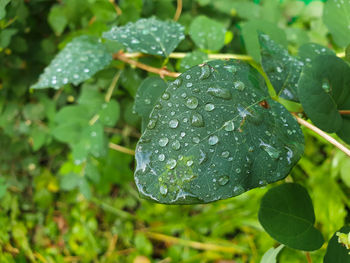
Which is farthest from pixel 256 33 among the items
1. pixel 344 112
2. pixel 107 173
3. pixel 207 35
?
pixel 107 173

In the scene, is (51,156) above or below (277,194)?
below

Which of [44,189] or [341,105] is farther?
[44,189]

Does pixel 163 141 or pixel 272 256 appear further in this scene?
pixel 272 256

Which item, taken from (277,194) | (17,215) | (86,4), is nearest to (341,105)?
(277,194)

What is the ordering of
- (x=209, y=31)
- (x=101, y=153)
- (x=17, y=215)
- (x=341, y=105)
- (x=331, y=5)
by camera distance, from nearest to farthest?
(x=341, y=105) → (x=331, y=5) → (x=209, y=31) → (x=101, y=153) → (x=17, y=215)

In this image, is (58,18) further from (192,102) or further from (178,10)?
(192,102)

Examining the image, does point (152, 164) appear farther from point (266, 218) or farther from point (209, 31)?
point (209, 31)

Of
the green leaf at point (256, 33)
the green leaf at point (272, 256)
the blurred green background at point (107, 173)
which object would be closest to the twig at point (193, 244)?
the blurred green background at point (107, 173)
